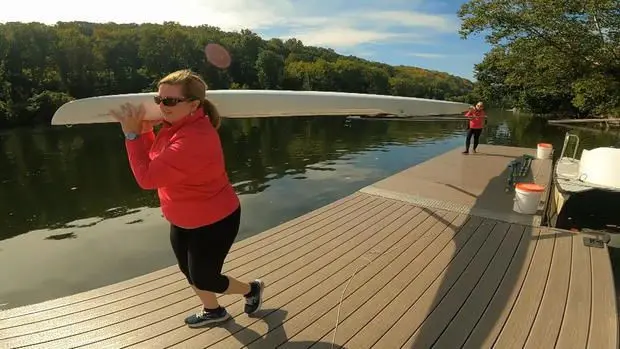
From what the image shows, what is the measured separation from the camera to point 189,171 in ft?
8.21

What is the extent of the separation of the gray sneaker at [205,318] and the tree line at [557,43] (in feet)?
56.7

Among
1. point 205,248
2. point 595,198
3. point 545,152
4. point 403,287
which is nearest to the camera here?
point 205,248

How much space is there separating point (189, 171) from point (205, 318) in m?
1.41

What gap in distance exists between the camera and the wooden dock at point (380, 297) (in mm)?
3174

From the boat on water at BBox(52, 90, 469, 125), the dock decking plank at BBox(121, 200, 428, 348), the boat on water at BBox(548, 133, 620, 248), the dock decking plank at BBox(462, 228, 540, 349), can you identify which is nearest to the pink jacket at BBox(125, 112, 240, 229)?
the boat on water at BBox(52, 90, 469, 125)

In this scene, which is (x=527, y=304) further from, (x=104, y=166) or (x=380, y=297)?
(x=104, y=166)

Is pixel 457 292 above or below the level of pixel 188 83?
below

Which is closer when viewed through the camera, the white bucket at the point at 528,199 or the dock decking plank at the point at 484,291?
the dock decking plank at the point at 484,291

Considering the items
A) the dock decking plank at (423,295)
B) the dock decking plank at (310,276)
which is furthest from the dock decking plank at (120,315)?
the dock decking plank at (423,295)

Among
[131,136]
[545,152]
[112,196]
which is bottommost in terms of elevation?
[112,196]

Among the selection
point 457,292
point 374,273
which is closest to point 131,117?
point 374,273

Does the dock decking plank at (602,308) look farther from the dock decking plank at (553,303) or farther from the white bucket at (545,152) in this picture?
the white bucket at (545,152)

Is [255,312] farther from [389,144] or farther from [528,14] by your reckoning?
[389,144]

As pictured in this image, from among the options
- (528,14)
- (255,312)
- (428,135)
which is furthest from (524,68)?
(255,312)
